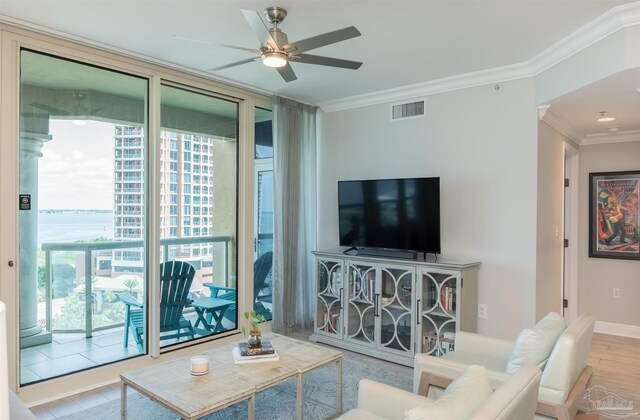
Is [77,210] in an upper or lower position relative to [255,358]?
upper

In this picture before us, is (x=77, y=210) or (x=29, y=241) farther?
(x=77, y=210)

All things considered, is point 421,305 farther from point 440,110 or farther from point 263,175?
point 263,175

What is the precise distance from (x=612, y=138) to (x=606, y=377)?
2751 mm

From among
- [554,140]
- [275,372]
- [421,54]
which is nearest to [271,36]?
[421,54]

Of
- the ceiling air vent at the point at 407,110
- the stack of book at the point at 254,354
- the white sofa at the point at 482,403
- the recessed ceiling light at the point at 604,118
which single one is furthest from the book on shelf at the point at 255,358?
the recessed ceiling light at the point at 604,118

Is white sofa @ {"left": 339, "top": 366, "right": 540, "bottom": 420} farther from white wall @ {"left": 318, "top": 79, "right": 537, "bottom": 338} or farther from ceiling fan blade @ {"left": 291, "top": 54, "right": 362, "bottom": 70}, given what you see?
white wall @ {"left": 318, "top": 79, "right": 537, "bottom": 338}

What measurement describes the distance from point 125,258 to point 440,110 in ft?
10.5

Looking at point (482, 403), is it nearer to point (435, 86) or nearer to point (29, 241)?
point (29, 241)

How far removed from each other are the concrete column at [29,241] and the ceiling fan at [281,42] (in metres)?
1.80

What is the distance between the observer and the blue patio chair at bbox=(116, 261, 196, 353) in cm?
370

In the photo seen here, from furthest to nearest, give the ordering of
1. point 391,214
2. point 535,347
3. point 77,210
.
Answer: point 391,214
point 77,210
point 535,347

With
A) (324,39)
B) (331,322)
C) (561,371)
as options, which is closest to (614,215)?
(331,322)

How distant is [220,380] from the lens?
97.8 inches

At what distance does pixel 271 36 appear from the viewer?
7.87ft
